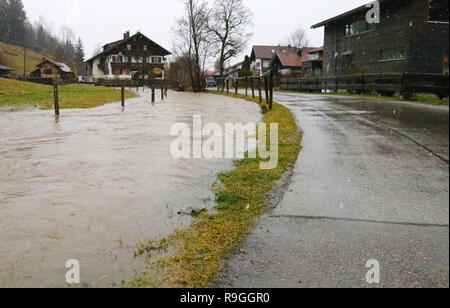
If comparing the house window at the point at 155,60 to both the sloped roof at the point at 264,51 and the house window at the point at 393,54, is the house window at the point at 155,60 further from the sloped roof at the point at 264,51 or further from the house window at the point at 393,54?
the house window at the point at 393,54

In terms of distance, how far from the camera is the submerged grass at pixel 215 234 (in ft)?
8.80

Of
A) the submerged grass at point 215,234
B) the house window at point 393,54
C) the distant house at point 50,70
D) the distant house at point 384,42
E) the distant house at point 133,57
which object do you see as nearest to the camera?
the submerged grass at point 215,234

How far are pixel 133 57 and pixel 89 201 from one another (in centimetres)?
8176

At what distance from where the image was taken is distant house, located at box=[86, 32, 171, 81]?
80562 millimetres

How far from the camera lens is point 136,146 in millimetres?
7859

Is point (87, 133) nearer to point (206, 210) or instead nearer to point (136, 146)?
point (136, 146)

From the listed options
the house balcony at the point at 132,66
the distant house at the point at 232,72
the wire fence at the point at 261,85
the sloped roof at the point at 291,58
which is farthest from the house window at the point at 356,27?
the house balcony at the point at 132,66

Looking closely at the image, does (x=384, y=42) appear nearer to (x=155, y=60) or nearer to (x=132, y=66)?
(x=132, y=66)

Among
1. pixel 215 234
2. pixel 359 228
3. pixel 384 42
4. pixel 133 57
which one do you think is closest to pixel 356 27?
pixel 384 42

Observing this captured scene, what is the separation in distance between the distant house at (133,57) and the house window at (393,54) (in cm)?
5923

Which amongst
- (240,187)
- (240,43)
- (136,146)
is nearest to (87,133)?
(136,146)

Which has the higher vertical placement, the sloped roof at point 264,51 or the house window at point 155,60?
the sloped roof at point 264,51

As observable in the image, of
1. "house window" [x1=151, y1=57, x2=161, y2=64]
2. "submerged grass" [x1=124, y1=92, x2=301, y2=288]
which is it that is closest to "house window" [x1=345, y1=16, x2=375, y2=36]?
"submerged grass" [x1=124, y1=92, x2=301, y2=288]

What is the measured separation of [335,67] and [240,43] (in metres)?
27.4
